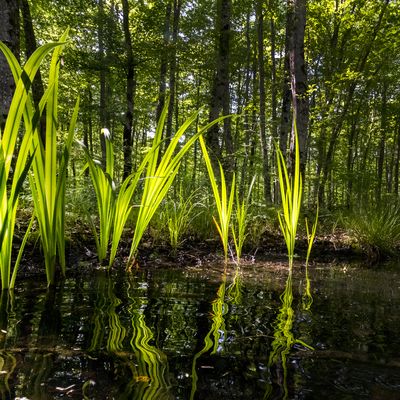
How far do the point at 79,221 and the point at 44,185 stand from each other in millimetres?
1353

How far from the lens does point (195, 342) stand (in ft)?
2.57

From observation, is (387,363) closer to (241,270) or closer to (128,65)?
(241,270)

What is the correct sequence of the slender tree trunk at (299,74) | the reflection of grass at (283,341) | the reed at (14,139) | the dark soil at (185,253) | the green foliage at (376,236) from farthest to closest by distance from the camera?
1. the slender tree trunk at (299,74)
2. the green foliage at (376,236)
3. the dark soil at (185,253)
4. the reed at (14,139)
5. the reflection of grass at (283,341)

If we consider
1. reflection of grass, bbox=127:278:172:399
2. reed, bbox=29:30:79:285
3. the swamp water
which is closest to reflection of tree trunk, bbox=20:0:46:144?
reed, bbox=29:30:79:285

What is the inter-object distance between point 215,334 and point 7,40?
2.57 m

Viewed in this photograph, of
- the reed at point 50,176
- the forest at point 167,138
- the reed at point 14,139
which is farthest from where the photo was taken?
the forest at point 167,138

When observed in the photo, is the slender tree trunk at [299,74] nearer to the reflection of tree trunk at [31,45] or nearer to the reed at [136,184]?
the reed at [136,184]

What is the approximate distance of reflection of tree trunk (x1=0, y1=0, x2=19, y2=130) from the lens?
7.39 feet

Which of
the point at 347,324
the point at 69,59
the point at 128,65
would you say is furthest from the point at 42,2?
the point at 347,324

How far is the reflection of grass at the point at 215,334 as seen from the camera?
0.65 metres

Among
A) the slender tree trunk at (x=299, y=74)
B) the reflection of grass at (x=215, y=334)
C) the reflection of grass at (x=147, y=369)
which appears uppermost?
the slender tree trunk at (x=299, y=74)

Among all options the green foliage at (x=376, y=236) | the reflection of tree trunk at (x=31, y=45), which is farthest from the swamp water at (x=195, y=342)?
the reflection of tree trunk at (x=31, y=45)

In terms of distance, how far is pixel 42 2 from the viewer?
6059 millimetres

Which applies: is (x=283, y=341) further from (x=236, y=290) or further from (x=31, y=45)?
(x=31, y=45)
